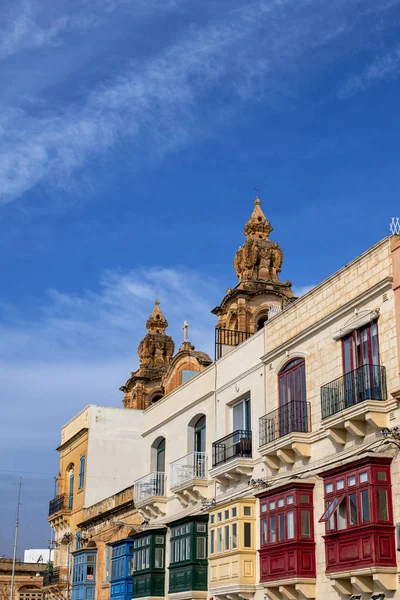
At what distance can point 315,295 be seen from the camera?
22.5 meters

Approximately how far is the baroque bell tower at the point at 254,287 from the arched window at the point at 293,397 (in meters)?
19.4

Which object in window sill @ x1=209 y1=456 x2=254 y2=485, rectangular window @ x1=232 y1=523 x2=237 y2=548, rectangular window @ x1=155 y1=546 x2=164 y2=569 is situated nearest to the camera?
rectangular window @ x1=232 y1=523 x2=237 y2=548

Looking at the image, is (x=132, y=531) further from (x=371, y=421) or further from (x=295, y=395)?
(x=371, y=421)

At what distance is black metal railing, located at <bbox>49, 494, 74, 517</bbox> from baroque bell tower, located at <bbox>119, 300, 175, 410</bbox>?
1405cm

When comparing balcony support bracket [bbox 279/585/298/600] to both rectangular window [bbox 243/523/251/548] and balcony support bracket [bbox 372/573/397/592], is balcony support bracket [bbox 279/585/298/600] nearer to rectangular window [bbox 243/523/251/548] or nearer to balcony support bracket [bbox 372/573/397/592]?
rectangular window [bbox 243/523/251/548]

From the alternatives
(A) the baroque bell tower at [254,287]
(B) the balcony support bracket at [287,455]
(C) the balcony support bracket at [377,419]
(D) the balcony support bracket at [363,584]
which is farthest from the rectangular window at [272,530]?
(A) the baroque bell tower at [254,287]

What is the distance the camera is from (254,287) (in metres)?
47.8

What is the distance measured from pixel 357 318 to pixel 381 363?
146 centimetres

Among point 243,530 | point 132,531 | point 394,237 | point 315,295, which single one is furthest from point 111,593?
point 394,237

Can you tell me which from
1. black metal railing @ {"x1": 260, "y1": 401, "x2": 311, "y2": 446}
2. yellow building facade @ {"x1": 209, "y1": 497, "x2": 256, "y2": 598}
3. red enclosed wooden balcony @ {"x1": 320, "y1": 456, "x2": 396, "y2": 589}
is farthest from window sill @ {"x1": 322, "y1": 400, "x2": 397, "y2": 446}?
yellow building facade @ {"x1": 209, "y1": 497, "x2": 256, "y2": 598}

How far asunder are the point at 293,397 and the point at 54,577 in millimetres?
23562

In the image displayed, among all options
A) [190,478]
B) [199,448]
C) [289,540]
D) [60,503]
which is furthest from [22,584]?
[289,540]

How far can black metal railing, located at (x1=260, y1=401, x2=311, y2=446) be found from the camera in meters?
21.9

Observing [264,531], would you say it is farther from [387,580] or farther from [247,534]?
[387,580]
